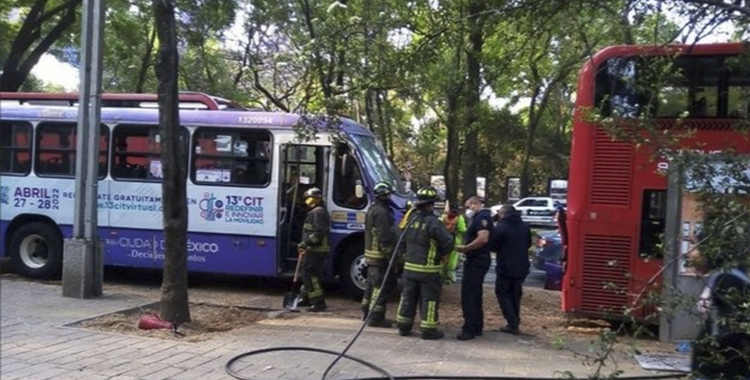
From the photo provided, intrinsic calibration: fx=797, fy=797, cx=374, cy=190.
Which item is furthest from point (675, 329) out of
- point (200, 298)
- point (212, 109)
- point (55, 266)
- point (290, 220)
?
point (55, 266)

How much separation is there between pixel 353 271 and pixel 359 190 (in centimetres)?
118

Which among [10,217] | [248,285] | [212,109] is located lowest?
[248,285]

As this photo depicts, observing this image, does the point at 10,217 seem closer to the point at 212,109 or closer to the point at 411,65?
the point at 212,109

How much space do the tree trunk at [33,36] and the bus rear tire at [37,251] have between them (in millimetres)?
5220

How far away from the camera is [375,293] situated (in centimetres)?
956

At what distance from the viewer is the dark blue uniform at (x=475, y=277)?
29.8ft

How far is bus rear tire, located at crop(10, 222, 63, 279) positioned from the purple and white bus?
0.05 feet

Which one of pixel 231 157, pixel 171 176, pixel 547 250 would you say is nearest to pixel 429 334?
pixel 171 176

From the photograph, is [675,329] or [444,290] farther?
[444,290]

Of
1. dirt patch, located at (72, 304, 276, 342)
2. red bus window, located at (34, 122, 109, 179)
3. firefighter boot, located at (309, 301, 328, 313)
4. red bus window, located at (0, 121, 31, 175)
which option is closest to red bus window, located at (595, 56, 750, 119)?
firefighter boot, located at (309, 301, 328, 313)

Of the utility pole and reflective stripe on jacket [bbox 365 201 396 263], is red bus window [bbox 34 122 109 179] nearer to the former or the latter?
the utility pole

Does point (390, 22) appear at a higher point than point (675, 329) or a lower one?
higher

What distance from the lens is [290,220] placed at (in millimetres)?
11867

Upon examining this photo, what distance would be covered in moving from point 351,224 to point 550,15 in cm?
611
